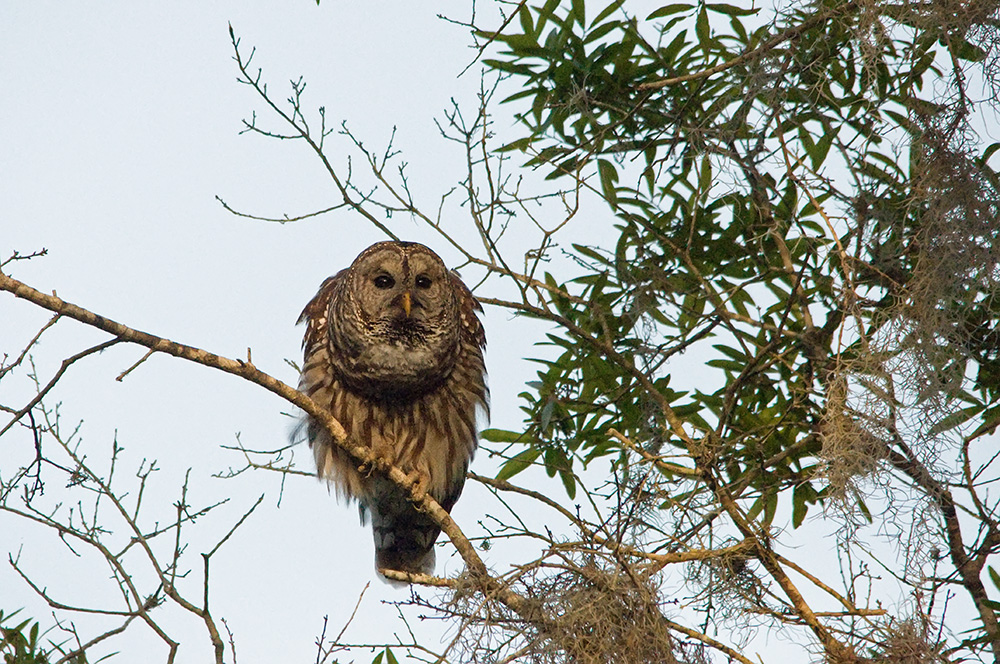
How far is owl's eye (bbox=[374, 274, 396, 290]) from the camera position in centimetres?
458

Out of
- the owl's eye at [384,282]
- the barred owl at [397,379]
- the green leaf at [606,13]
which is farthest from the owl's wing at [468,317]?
the green leaf at [606,13]

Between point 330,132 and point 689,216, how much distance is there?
126cm

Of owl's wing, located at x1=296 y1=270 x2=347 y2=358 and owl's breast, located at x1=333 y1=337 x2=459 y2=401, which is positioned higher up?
owl's wing, located at x1=296 y1=270 x2=347 y2=358

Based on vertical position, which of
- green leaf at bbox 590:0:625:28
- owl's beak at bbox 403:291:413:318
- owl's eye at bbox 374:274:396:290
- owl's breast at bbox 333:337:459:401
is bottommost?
owl's breast at bbox 333:337:459:401

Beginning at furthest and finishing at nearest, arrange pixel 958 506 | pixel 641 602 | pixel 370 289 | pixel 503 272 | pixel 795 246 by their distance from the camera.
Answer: pixel 370 289
pixel 795 246
pixel 503 272
pixel 958 506
pixel 641 602

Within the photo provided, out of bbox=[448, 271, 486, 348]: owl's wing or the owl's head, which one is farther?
bbox=[448, 271, 486, 348]: owl's wing

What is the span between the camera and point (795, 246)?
3.61 metres

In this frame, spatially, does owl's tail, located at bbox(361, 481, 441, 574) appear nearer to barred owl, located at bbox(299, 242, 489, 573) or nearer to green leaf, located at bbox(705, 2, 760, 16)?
barred owl, located at bbox(299, 242, 489, 573)

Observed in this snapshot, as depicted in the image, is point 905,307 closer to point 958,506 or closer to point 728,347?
point 958,506

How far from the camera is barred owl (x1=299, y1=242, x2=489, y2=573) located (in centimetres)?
442

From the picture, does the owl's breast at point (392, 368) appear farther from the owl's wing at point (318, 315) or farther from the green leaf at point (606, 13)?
the green leaf at point (606, 13)

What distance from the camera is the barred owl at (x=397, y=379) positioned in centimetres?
442

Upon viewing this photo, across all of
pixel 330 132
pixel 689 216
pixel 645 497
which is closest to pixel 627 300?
pixel 689 216

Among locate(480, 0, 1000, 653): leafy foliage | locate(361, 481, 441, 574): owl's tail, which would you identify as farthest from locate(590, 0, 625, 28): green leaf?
locate(361, 481, 441, 574): owl's tail
